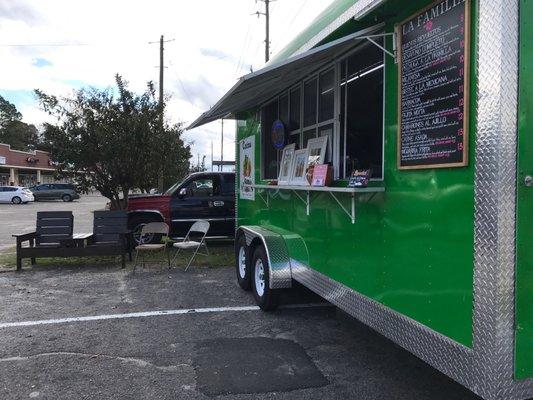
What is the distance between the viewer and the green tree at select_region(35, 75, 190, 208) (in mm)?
10734

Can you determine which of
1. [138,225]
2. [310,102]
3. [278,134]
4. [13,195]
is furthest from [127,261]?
Answer: [13,195]

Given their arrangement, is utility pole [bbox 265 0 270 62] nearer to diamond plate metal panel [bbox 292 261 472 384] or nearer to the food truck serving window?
the food truck serving window

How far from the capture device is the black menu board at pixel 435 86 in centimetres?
243

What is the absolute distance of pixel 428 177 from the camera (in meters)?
2.69

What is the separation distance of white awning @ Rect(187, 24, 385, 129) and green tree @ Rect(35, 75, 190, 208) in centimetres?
517

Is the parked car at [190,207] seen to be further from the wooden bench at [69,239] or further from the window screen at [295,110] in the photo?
the window screen at [295,110]

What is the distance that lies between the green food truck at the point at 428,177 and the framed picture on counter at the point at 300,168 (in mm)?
42

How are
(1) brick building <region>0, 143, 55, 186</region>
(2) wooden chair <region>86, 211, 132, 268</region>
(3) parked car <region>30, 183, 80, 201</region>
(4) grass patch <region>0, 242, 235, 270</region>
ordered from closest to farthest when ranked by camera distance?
1. (4) grass patch <region>0, 242, 235, 270</region>
2. (2) wooden chair <region>86, 211, 132, 268</region>
3. (3) parked car <region>30, 183, 80, 201</region>
4. (1) brick building <region>0, 143, 55, 186</region>

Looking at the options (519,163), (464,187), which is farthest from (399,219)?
(519,163)

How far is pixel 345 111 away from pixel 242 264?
3.37m

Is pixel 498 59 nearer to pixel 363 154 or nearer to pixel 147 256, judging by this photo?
pixel 363 154

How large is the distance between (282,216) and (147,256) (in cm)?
504

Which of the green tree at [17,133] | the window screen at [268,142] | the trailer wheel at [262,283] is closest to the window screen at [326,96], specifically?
the window screen at [268,142]

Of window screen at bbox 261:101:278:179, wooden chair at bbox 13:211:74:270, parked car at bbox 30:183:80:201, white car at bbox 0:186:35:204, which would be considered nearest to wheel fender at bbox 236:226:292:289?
window screen at bbox 261:101:278:179
